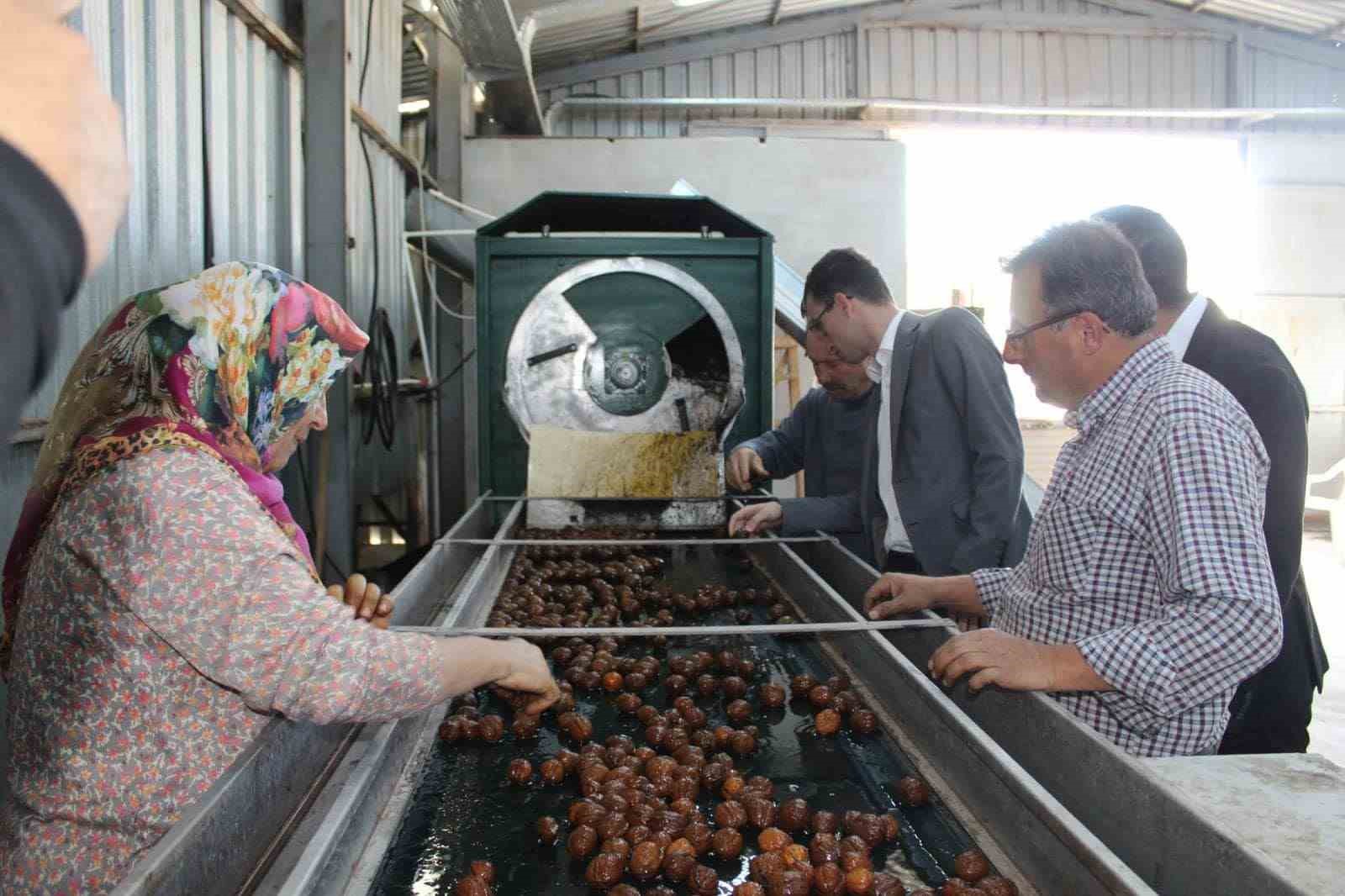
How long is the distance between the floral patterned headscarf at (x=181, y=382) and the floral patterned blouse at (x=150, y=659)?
0.09 m

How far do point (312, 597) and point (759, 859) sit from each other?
80 cm

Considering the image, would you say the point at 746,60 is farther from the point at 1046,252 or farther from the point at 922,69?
the point at 1046,252

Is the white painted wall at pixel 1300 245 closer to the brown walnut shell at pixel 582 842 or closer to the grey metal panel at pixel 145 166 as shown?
the grey metal panel at pixel 145 166

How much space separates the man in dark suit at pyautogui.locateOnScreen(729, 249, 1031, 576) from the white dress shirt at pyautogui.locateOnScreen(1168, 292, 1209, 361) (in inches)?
25.6

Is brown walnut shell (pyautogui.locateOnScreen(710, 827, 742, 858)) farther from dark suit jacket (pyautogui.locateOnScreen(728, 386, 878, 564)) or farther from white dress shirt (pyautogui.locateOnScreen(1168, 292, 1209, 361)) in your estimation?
dark suit jacket (pyautogui.locateOnScreen(728, 386, 878, 564))

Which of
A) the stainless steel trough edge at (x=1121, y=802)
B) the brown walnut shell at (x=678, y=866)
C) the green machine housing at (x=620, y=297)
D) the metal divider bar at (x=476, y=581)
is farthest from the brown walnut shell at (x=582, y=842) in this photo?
the green machine housing at (x=620, y=297)

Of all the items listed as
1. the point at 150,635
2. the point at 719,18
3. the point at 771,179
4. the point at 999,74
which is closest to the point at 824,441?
the point at 150,635

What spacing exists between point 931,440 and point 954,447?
0.28 feet

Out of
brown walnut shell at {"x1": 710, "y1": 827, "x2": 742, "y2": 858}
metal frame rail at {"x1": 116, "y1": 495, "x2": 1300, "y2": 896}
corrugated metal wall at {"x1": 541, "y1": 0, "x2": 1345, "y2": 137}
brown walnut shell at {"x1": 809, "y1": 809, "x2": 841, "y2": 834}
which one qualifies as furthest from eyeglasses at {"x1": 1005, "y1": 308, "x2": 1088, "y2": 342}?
corrugated metal wall at {"x1": 541, "y1": 0, "x2": 1345, "y2": 137}

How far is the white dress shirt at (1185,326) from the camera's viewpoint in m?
2.37

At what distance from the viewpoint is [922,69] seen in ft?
35.6

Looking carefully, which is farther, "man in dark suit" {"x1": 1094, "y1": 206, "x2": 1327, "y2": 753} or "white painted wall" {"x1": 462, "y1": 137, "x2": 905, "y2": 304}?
"white painted wall" {"x1": 462, "y1": 137, "x2": 905, "y2": 304}

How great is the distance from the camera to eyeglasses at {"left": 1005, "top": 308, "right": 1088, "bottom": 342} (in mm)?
1947

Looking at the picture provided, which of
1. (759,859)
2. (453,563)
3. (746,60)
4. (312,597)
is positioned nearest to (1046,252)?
(759,859)
